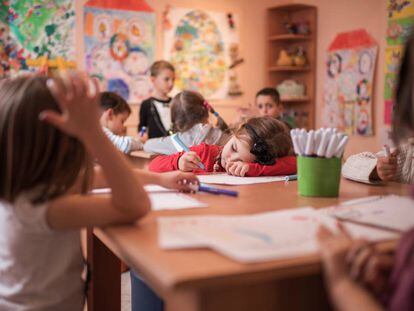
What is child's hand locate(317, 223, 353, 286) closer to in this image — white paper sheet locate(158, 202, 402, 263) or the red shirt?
white paper sheet locate(158, 202, 402, 263)

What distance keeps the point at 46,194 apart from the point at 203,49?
4004mm

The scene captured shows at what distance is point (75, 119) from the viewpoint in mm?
822

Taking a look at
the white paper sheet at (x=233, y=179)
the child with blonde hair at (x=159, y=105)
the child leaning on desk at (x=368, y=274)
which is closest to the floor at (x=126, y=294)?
the white paper sheet at (x=233, y=179)

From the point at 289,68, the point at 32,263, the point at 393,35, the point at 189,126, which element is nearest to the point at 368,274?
the point at 32,263

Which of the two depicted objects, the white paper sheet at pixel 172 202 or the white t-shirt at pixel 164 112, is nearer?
the white paper sheet at pixel 172 202

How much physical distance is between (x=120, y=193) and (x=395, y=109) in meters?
0.52

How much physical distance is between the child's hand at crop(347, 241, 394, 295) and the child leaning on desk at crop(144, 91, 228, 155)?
6.00ft

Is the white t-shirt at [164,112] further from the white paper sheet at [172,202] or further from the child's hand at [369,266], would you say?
the child's hand at [369,266]

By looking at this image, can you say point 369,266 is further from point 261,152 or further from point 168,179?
point 261,152

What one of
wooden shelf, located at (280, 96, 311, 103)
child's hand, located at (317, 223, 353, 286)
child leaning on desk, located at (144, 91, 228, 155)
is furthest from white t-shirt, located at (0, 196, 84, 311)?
wooden shelf, located at (280, 96, 311, 103)

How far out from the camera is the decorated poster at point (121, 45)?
420 centimetres

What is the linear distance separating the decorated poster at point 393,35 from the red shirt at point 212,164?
7.98 feet

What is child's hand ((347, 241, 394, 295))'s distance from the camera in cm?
74

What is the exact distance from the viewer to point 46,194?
92cm
